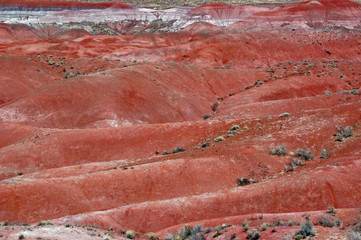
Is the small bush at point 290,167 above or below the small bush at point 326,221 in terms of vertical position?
below

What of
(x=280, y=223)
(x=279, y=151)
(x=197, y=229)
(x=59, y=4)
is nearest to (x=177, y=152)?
(x=279, y=151)

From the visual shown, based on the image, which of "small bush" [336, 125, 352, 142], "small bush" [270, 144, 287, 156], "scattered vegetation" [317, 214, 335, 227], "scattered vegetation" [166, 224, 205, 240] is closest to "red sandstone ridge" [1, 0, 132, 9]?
"small bush" [270, 144, 287, 156]

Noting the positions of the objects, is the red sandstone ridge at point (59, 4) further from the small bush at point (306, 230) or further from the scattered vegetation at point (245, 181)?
the small bush at point (306, 230)

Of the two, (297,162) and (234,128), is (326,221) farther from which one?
(234,128)

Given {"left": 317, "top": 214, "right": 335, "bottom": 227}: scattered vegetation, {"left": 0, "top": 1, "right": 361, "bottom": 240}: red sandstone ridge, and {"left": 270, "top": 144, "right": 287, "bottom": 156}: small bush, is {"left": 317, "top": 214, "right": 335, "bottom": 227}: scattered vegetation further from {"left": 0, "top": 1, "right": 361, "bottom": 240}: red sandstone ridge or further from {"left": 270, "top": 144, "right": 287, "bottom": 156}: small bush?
{"left": 270, "top": 144, "right": 287, "bottom": 156}: small bush

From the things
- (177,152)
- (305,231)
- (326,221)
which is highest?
(305,231)

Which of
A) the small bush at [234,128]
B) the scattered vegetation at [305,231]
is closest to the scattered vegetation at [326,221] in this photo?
the scattered vegetation at [305,231]

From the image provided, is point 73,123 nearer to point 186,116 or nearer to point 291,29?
point 186,116
